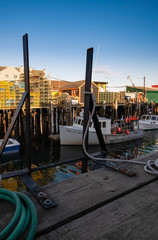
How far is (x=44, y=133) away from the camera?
20312 mm

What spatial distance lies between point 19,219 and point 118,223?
93 cm

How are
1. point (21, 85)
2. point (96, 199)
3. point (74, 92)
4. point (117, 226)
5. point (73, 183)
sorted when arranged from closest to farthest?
point (117, 226) → point (96, 199) → point (73, 183) → point (21, 85) → point (74, 92)

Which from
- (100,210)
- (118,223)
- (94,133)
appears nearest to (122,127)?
(94,133)

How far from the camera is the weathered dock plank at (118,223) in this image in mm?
1430

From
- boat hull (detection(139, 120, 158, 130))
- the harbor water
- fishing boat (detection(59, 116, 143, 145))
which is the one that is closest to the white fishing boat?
boat hull (detection(139, 120, 158, 130))

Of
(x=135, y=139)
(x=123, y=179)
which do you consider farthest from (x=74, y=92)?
(x=123, y=179)

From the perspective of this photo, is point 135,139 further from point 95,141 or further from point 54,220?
point 54,220

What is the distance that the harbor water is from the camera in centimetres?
1021

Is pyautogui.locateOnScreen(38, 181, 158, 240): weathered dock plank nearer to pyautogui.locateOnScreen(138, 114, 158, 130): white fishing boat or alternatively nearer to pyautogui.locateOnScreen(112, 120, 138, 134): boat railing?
pyautogui.locateOnScreen(112, 120, 138, 134): boat railing

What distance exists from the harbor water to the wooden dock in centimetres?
791

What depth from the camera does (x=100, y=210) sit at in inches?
70.6

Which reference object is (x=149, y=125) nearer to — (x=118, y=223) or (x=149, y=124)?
(x=149, y=124)

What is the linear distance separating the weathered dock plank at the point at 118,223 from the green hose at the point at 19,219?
0.49 feet

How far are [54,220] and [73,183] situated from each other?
78 centimetres
